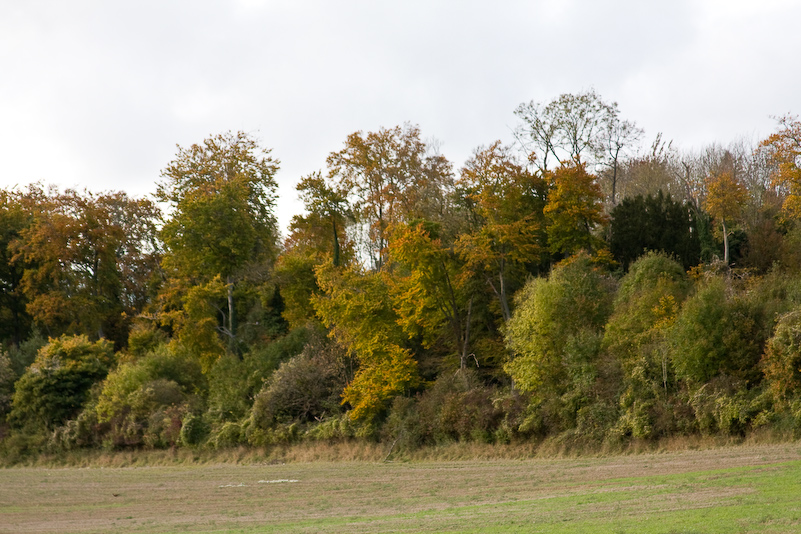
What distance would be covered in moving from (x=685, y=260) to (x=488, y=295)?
11209mm

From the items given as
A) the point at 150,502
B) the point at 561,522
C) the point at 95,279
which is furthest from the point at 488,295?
the point at 95,279

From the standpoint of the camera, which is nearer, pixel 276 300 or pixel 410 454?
pixel 410 454

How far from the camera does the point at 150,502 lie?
27547 millimetres

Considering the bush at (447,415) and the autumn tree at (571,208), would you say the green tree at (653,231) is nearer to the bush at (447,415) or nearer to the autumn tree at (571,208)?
the autumn tree at (571,208)

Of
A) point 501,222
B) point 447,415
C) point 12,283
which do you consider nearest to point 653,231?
point 501,222

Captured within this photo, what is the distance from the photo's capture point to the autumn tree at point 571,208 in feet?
141

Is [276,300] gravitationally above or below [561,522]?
above

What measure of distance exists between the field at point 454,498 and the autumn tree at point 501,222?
11284 millimetres

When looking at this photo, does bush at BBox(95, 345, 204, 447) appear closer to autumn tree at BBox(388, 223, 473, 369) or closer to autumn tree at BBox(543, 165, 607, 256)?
autumn tree at BBox(388, 223, 473, 369)

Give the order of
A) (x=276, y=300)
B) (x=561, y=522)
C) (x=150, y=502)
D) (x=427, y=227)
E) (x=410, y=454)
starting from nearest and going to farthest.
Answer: (x=561, y=522) < (x=150, y=502) < (x=410, y=454) < (x=427, y=227) < (x=276, y=300)

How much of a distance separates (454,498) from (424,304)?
1929 cm

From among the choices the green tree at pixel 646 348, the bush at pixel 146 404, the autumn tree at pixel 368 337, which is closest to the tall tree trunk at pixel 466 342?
the autumn tree at pixel 368 337

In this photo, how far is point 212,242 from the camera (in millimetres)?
52562

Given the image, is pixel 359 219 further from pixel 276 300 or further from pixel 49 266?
pixel 49 266
